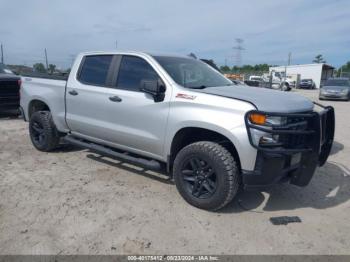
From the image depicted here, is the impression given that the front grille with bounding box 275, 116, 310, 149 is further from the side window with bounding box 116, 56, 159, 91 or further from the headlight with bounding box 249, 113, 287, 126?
the side window with bounding box 116, 56, 159, 91

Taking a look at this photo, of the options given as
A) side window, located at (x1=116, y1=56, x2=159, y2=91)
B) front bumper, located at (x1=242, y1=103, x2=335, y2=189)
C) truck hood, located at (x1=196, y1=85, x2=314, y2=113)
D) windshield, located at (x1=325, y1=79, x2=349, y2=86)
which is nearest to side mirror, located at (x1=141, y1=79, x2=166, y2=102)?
side window, located at (x1=116, y1=56, x2=159, y2=91)

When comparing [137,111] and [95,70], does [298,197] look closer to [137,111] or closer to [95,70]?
[137,111]

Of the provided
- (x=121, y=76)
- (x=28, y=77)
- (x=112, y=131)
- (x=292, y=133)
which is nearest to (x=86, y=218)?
(x=112, y=131)

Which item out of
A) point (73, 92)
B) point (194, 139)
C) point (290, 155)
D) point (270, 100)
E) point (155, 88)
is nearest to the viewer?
point (290, 155)

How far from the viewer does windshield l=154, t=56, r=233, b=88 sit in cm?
411

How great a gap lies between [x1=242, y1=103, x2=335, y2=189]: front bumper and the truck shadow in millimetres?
528

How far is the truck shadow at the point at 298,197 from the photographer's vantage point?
3893mm

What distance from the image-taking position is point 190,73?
172 inches

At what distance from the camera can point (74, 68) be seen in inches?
203

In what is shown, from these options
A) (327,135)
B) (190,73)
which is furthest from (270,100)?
(190,73)

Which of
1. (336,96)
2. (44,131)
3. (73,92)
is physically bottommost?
(336,96)

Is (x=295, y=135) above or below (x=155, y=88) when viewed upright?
below

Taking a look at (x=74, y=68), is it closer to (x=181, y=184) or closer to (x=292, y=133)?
(x=181, y=184)

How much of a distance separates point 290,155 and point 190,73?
1.77m
